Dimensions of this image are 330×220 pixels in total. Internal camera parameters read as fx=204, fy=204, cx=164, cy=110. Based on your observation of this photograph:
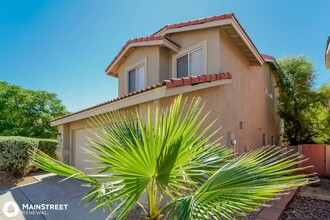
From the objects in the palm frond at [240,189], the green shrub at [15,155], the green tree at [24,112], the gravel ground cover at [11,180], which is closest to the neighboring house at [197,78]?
the green shrub at [15,155]

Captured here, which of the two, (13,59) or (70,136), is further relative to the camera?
(13,59)

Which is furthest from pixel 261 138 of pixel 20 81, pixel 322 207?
pixel 20 81

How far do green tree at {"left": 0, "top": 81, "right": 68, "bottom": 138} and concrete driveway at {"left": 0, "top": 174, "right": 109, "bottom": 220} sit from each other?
17620 millimetres

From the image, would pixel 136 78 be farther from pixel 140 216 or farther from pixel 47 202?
pixel 140 216

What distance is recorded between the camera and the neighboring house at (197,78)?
27.0 feet

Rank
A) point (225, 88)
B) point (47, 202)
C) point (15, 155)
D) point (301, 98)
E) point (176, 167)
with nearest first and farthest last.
→ 1. point (176, 167)
2. point (47, 202)
3. point (225, 88)
4. point (15, 155)
5. point (301, 98)

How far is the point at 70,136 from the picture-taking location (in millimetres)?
14242

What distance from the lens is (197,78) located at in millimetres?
7918

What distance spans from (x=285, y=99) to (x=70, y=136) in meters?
18.4

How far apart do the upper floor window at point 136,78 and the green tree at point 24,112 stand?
59.4 ft

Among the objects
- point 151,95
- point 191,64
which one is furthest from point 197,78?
point 191,64

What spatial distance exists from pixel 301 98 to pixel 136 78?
1506 cm

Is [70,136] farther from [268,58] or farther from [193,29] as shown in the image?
[268,58]

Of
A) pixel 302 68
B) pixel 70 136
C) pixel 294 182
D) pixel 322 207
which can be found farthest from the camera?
pixel 302 68
